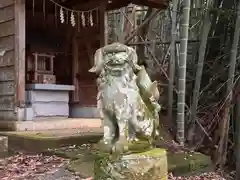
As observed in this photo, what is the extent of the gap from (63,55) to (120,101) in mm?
5194

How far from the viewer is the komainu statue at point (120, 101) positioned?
3.00 m

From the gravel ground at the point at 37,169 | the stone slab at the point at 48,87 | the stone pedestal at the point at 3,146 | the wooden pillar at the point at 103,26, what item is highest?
the wooden pillar at the point at 103,26

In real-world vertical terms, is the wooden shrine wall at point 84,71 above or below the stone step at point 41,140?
above

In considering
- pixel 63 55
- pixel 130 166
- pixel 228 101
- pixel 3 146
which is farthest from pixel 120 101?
pixel 63 55

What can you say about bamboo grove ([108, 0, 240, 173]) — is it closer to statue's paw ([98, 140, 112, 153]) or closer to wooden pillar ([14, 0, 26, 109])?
wooden pillar ([14, 0, 26, 109])

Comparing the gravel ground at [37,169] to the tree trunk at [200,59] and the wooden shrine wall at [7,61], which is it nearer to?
the wooden shrine wall at [7,61]

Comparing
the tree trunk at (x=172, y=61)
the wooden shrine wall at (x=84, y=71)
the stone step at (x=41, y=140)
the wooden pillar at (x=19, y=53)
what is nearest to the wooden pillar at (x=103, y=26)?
the wooden shrine wall at (x=84, y=71)

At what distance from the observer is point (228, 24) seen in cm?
707

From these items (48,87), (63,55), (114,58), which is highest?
(63,55)

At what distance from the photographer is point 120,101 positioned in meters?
3.00

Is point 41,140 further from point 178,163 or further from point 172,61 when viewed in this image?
point 172,61

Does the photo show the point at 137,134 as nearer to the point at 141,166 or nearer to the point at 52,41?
the point at 141,166

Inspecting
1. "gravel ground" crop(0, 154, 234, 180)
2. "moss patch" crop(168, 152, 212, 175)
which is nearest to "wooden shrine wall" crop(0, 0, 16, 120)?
"gravel ground" crop(0, 154, 234, 180)

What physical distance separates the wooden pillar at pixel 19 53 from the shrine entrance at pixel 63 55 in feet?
3.82
